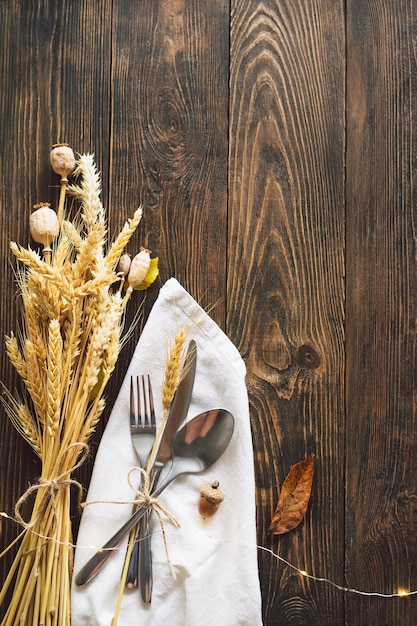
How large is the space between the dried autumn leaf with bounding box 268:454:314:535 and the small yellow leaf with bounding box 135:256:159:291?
40 cm

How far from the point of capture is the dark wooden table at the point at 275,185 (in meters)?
1.13

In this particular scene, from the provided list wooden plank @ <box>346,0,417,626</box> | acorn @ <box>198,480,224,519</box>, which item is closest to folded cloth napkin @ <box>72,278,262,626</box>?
acorn @ <box>198,480,224,519</box>

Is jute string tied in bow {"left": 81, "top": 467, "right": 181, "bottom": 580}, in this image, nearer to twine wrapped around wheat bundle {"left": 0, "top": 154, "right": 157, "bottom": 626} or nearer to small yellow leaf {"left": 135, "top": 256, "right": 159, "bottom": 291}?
twine wrapped around wheat bundle {"left": 0, "top": 154, "right": 157, "bottom": 626}

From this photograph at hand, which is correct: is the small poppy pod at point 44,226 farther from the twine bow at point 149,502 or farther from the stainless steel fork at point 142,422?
the twine bow at point 149,502

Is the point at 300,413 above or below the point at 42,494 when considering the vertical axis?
above

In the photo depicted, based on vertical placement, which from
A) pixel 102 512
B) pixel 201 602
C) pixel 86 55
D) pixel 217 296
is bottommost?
pixel 201 602

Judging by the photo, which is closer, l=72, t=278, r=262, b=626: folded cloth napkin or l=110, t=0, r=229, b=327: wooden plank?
l=72, t=278, r=262, b=626: folded cloth napkin

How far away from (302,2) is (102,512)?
36.9 inches

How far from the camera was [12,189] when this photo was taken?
3.72 ft

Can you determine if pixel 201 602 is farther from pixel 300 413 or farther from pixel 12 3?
pixel 12 3

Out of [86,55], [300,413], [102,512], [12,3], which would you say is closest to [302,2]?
[86,55]

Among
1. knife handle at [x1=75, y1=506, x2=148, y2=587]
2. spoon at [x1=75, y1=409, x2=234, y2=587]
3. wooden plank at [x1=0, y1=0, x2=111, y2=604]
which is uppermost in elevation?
wooden plank at [x1=0, y1=0, x2=111, y2=604]

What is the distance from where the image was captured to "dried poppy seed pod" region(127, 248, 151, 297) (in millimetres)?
1089

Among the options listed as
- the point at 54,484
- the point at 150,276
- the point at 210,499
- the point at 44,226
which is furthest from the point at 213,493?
the point at 44,226
